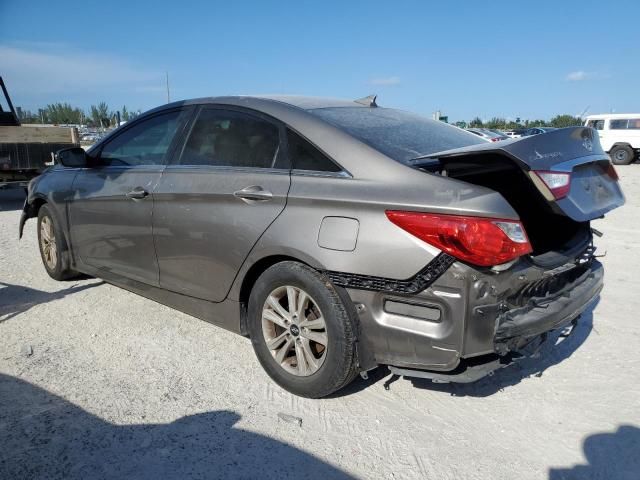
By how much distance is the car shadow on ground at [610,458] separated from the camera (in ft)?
7.59

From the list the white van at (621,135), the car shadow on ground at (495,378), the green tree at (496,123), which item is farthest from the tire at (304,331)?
the green tree at (496,123)

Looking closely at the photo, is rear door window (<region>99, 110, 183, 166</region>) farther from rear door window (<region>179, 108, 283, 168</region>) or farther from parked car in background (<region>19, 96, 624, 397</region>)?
rear door window (<region>179, 108, 283, 168</region>)

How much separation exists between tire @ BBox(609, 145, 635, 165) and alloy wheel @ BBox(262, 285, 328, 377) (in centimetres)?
2462

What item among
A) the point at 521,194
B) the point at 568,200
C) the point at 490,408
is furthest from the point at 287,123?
the point at 490,408

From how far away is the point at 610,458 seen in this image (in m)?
2.44

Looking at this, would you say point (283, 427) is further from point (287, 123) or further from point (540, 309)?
point (287, 123)

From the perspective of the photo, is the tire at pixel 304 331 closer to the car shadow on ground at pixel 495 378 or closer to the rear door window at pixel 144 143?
the car shadow on ground at pixel 495 378

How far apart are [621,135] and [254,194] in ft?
83.0

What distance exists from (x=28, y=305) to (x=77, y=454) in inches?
93.0

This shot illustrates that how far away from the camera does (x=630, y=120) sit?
76.5ft

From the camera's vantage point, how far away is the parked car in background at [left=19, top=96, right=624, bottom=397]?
2.36m

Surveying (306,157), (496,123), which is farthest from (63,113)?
(306,157)

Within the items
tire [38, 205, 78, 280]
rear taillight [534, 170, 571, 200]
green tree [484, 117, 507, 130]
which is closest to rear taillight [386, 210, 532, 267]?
rear taillight [534, 170, 571, 200]

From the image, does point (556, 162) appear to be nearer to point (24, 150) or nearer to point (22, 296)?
point (22, 296)
